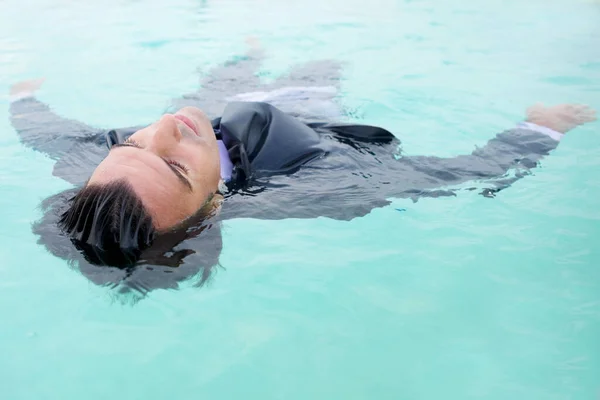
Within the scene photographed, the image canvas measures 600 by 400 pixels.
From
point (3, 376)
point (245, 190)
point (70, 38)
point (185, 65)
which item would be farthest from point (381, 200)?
point (70, 38)

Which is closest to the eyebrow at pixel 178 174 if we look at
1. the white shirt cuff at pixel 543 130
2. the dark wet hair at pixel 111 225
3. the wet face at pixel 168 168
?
→ the wet face at pixel 168 168

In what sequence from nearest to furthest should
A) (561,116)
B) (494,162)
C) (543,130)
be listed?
(494,162) < (543,130) < (561,116)

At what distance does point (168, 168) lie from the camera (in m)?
2.43

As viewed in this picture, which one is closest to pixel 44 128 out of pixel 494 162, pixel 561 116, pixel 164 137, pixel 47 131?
pixel 47 131

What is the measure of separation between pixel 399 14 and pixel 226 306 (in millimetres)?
6596

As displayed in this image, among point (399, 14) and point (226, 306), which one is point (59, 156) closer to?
point (226, 306)

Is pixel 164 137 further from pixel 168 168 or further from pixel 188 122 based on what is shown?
pixel 188 122

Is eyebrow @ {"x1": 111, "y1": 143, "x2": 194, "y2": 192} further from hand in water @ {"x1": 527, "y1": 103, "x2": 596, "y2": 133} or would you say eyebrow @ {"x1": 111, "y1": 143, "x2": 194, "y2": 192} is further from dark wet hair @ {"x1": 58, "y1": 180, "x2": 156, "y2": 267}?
hand in water @ {"x1": 527, "y1": 103, "x2": 596, "y2": 133}

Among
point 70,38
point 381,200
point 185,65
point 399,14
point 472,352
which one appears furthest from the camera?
point 399,14

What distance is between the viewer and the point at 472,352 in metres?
2.17

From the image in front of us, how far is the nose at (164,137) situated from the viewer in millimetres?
2461

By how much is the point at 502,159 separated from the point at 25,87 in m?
3.99

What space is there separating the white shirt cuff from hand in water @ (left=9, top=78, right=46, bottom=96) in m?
3.95

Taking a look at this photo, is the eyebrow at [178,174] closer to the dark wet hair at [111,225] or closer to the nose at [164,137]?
the nose at [164,137]
